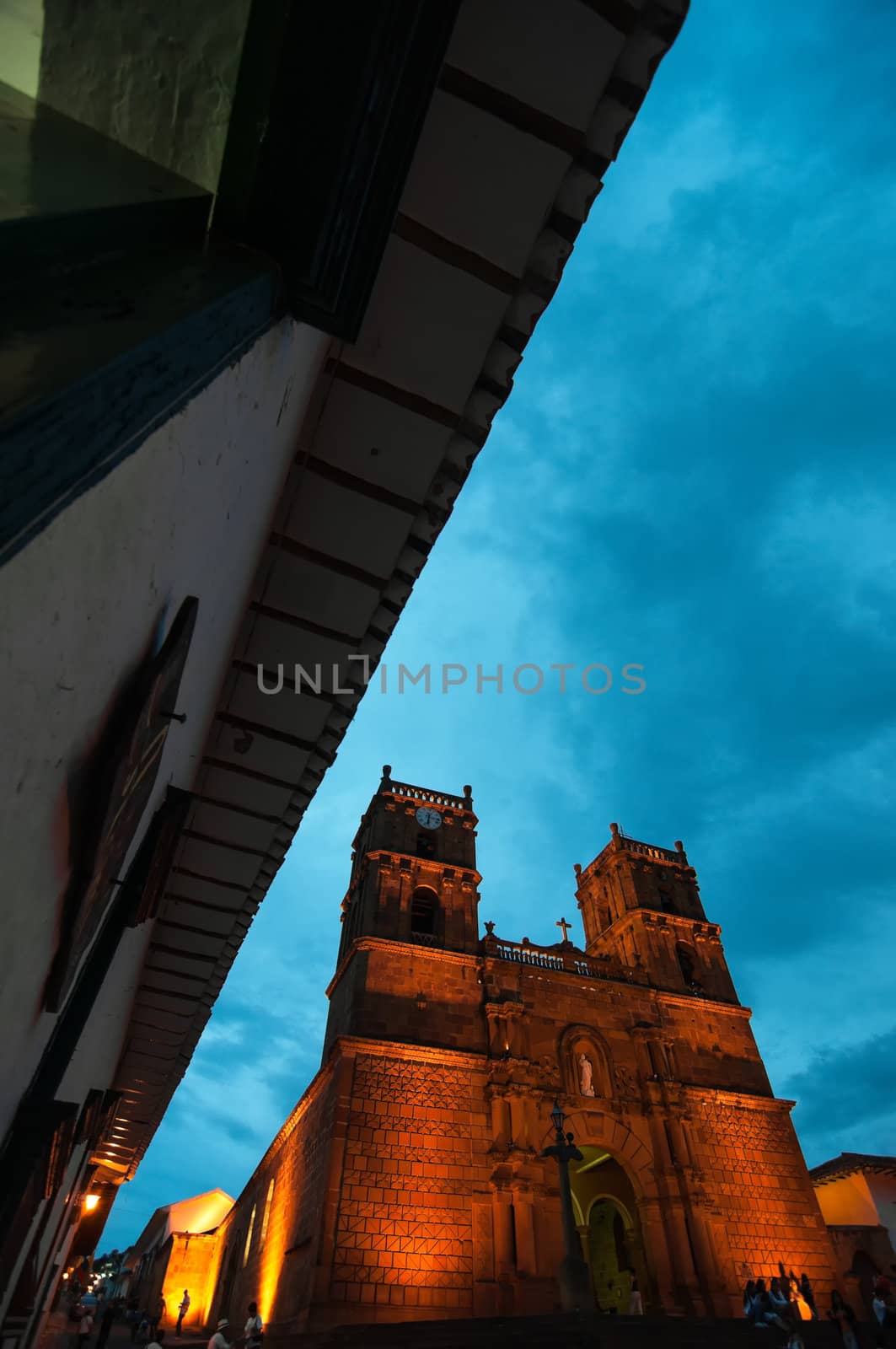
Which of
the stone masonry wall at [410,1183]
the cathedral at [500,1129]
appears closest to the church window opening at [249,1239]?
the cathedral at [500,1129]

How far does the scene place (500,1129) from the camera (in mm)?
17422

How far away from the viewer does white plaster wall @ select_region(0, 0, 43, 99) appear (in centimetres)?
184

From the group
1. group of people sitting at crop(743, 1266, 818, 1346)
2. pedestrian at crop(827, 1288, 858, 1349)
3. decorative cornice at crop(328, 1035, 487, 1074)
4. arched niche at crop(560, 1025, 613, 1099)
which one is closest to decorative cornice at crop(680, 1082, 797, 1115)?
arched niche at crop(560, 1025, 613, 1099)

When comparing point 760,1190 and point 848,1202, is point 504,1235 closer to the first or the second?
point 760,1190

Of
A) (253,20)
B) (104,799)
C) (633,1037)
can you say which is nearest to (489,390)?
(253,20)

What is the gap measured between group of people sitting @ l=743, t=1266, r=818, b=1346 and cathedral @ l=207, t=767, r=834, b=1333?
60 cm

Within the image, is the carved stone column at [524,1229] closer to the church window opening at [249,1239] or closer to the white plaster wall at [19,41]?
the church window opening at [249,1239]

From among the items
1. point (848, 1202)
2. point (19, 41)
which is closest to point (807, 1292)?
point (848, 1202)

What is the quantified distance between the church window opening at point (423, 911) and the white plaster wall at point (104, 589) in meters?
20.2

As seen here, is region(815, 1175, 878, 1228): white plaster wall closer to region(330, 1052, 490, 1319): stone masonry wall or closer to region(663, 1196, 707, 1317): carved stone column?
region(663, 1196, 707, 1317): carved stone column

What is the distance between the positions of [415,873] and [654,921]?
938 cm

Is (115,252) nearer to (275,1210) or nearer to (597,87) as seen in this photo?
(597,87)

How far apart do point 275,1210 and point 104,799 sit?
24159mm

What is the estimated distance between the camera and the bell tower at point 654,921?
24.4 metres
